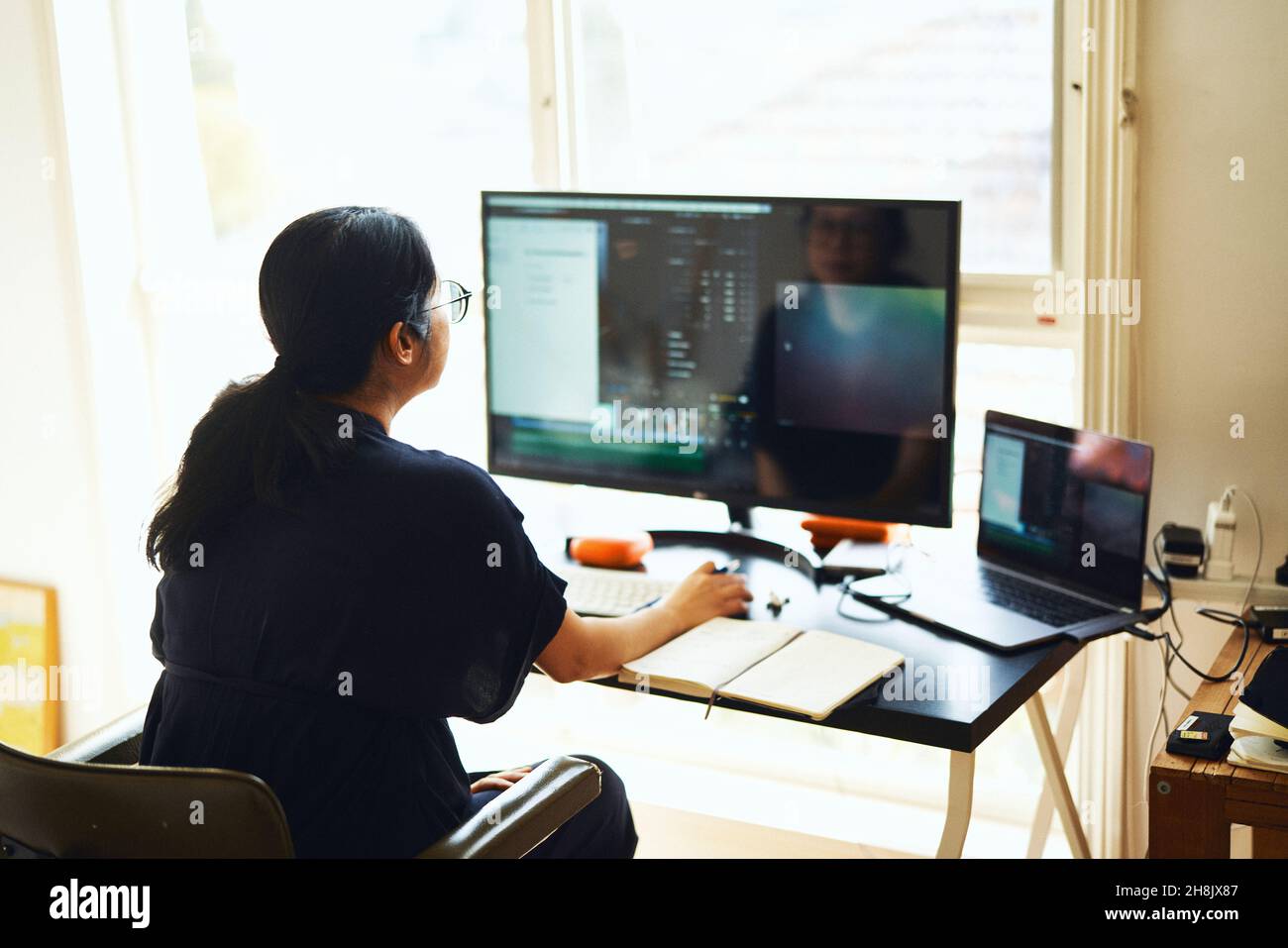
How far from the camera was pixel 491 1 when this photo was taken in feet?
8.25

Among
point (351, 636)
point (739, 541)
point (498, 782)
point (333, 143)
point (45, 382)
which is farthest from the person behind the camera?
point (45, 382)

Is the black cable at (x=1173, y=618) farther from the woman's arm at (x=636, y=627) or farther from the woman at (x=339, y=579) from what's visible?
the woman at (x=339, y=579)

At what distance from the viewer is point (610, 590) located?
188cm

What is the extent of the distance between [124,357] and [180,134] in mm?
496

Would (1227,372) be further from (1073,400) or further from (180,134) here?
(180,134)

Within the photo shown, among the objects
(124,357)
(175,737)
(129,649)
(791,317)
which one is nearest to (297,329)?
(175,737)

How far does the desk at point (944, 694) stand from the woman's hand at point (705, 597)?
3cm

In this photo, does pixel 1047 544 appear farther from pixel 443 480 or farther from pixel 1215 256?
pixel 443 480

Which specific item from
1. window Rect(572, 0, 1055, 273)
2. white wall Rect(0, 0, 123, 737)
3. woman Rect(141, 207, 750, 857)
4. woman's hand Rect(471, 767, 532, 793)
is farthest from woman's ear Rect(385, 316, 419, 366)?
white wall Rect(0, 0, 123, 737)

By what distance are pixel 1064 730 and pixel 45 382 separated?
2.19 m

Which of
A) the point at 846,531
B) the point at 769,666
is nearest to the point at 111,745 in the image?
the point at 769,666

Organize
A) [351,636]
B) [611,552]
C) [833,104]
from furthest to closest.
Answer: [833,104]
[611,552]
[351,636]

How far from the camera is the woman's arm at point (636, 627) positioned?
1.58 meters

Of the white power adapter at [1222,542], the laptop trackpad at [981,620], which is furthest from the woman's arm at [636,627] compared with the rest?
the white power adapter at [1222,542]
